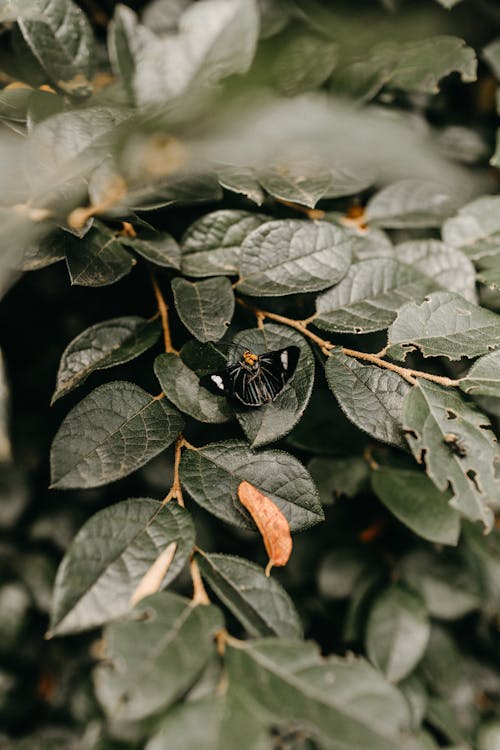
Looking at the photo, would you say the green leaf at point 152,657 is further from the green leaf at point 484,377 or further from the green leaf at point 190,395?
the green leaf at point 484,377

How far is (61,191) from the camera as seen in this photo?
0.64m

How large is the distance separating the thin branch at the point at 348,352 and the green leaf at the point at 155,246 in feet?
0.37

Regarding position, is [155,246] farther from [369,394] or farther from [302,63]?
[302,63]

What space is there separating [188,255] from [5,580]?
0.67m

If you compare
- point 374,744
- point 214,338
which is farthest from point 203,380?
point 374,744

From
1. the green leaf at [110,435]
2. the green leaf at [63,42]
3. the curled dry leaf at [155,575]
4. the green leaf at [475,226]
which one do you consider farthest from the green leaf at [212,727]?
the green leaf at [63,42]

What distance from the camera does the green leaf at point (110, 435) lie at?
0.64 metres

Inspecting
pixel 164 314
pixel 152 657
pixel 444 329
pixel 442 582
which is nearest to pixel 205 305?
pixel 164 314

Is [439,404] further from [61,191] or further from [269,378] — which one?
[61,191]

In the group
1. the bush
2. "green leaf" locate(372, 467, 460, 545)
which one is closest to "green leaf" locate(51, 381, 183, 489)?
the bush

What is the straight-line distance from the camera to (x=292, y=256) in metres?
0.79

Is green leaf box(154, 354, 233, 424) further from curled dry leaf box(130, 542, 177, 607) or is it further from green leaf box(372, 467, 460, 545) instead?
green leaf box(372, 467, 460, 545)

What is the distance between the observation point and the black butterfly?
2.20 feet

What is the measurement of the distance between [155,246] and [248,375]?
0.78 feet
